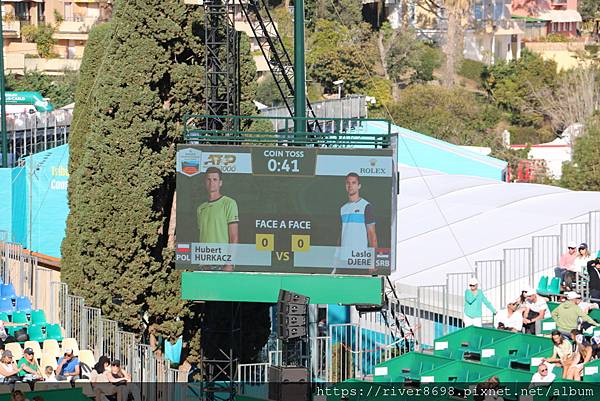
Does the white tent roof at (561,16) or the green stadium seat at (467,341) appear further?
the white tent roof at (561,16)

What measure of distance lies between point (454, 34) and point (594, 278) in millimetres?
69945

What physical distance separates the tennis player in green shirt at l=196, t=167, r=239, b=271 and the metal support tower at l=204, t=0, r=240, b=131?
4268 millimetres

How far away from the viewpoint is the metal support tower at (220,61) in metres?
30.4

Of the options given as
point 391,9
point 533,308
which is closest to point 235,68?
point 533,308

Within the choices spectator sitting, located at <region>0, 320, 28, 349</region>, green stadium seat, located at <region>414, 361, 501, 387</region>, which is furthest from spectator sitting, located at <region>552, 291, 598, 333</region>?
spectator sitting, located at <region>0, 320, 28, 349</region>

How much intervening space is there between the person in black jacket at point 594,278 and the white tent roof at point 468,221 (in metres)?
6.00

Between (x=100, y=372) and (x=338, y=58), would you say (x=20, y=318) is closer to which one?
(x=100, y=372)

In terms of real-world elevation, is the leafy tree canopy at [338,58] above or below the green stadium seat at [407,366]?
above

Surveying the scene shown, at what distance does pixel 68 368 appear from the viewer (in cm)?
2412

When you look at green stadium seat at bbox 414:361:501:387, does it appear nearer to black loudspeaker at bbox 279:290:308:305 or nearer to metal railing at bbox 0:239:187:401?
black loudspeaker at bbox 279:290:308:305

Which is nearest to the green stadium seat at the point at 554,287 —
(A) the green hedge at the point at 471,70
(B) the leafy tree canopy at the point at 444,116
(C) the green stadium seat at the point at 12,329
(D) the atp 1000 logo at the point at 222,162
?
(D) the atp 1000 logo at the point at 222,162

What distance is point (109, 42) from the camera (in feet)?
107

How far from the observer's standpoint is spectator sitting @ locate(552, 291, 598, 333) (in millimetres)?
23547

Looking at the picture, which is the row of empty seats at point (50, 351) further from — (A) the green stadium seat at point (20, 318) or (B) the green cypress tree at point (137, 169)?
(B) the green cypress tree at point (137, 169)
